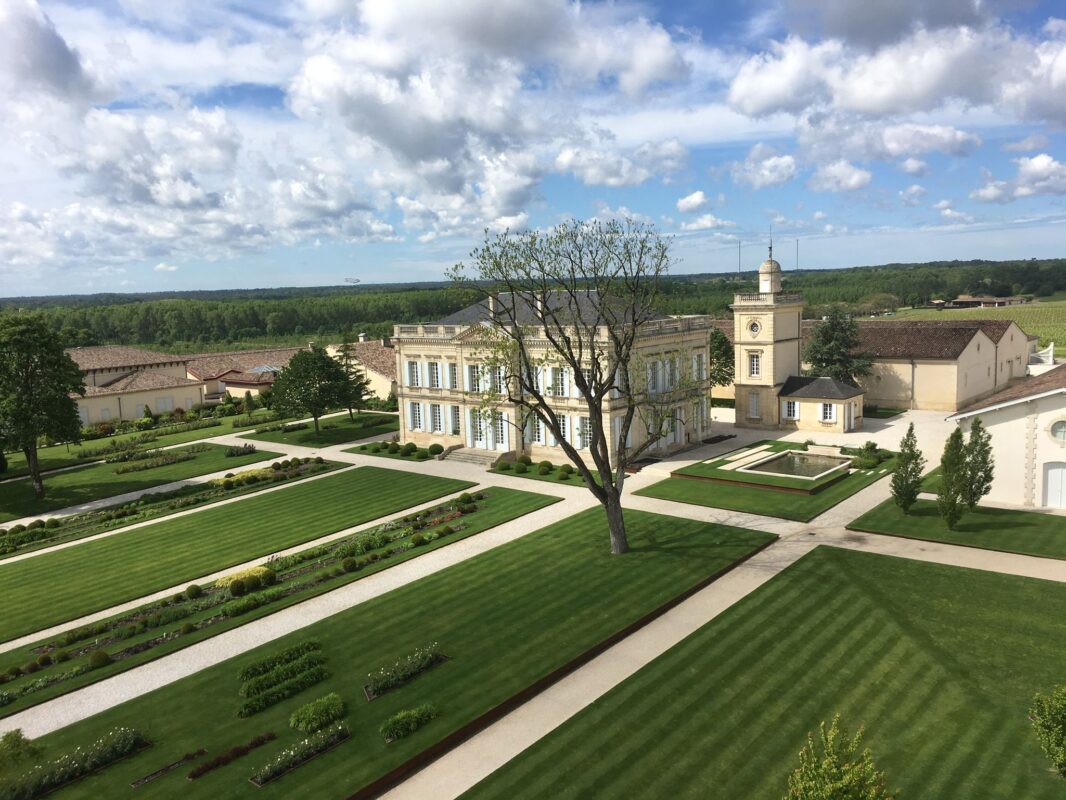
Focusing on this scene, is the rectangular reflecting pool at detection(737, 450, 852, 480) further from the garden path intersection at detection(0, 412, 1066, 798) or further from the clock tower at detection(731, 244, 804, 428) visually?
the clock tower at detection(731, 244, 804, 428)

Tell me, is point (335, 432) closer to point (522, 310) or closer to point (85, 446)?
point (85, 446)

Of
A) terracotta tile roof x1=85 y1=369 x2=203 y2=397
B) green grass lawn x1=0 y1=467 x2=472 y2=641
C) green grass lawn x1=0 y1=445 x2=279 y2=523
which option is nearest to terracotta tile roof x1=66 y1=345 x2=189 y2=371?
terracotta tile roof x1=85 y1=369 x2=203 y2=397

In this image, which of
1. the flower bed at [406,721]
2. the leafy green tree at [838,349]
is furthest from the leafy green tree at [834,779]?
the leafy green tree at [838,349]

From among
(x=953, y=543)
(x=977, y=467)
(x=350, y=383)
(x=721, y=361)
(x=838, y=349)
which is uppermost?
(x=838, y=349)

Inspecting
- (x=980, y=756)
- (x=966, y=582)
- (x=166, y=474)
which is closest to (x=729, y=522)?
(x=966, y=582)

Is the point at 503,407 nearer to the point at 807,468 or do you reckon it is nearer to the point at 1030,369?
the point at 807,468

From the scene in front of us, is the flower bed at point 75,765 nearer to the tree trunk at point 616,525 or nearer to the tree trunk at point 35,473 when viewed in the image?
the tree trunk at point 616,525

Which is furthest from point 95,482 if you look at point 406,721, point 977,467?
Answer: point 977,467

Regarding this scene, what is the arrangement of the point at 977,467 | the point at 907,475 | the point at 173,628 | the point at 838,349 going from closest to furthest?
the point at 173,628
the point at 977,467
the point at 907,475
the point at 838,349
